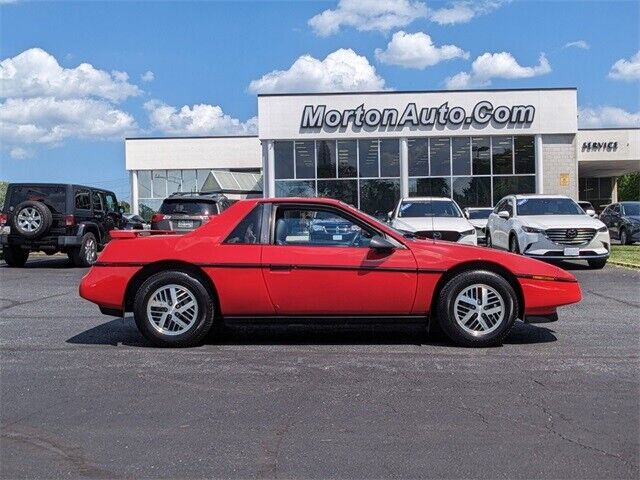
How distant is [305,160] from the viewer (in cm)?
3169

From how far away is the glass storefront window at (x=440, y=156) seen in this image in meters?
31.3

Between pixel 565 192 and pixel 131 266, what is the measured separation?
88.5 feet

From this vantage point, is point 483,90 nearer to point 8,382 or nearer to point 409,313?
point 409,313

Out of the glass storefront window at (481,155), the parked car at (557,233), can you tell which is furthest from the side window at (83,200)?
the glass storefront window at (481,155)

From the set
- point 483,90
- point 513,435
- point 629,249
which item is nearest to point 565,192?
point 483,90

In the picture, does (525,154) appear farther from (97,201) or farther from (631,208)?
(97,201)

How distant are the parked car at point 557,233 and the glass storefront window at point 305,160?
15.7 metres

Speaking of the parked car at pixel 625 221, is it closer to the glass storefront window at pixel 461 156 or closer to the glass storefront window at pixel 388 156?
the glass storefront window at pixel 461 156

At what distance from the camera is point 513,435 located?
4562 mm

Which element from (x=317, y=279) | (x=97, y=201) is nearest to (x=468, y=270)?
(x=317, y=279)

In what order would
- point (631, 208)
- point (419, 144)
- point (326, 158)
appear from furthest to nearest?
point (326, 158)
point (419, 144)
point (631, 208)

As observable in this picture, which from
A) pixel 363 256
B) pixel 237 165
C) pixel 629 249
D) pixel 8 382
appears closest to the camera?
pixel 8 382

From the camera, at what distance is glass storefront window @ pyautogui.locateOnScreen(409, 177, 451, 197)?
102ft

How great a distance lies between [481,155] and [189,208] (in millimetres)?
16709
